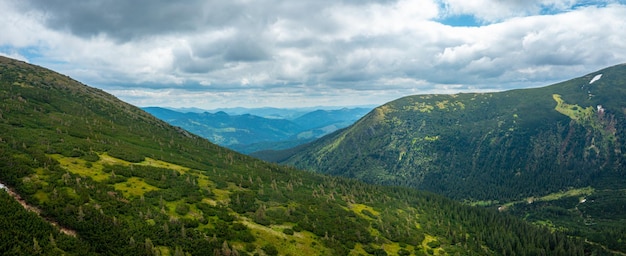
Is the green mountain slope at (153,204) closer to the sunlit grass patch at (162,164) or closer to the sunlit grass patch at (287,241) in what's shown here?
the sunlit grass patch at (287,241)

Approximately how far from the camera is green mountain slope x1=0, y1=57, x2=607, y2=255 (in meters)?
41.5

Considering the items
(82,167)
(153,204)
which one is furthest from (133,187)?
(82,167)

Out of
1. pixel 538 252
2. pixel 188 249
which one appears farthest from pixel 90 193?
pixel 538 252

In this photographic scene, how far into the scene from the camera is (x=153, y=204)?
185ft

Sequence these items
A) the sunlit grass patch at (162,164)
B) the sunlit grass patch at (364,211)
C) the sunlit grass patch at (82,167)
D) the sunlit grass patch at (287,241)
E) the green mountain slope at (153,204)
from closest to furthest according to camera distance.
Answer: the green mountain slope at (153,204)
the sunlit grass patch at (82,167)
the sunlit grass patch at (287,241)
the sunlit grass patch at (162,164)
the sunlit grass patch at (364,211)

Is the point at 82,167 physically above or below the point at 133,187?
above

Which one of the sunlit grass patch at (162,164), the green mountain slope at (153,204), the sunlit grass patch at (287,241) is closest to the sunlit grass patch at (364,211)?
the green mountain slope at (153,204)

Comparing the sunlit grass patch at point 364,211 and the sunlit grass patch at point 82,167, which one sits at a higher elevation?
the sunlit grass patch at point 82,167

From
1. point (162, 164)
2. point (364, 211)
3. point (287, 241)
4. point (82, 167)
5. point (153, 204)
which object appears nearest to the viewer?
point (153, 204)

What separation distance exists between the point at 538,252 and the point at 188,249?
143377 mm

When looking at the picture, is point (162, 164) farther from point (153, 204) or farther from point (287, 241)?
point (287, 241)

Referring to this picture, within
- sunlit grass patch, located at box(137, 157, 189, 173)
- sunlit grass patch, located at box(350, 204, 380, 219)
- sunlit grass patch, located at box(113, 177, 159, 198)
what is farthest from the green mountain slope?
sunlit grass patch, located at box(350, 204, 380, 219)

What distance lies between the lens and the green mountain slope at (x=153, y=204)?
4147 centimetres

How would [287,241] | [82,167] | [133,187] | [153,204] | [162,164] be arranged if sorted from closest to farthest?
[153,204] → [133,187] → [82,167] → [287,241] → [162,164]
